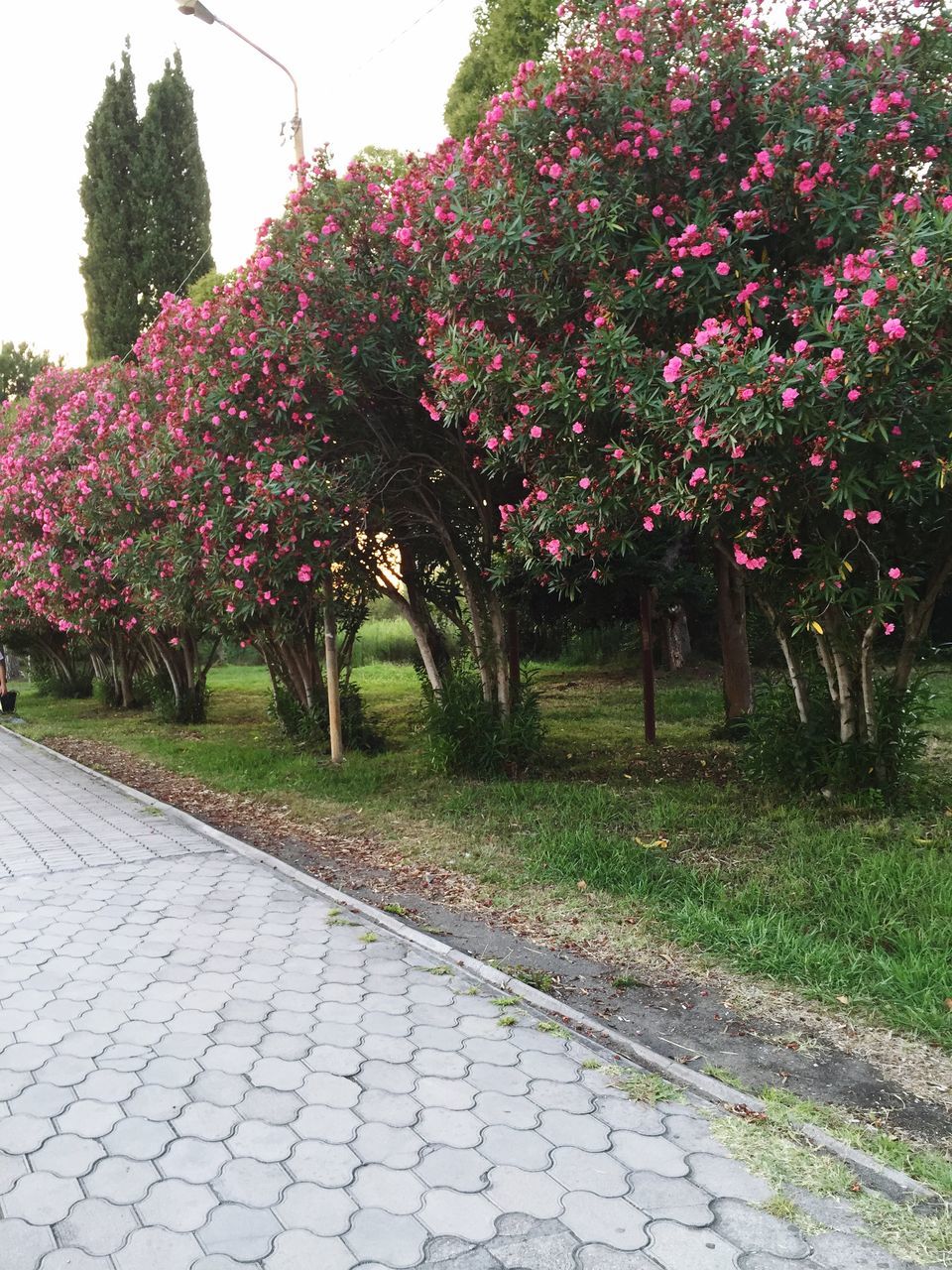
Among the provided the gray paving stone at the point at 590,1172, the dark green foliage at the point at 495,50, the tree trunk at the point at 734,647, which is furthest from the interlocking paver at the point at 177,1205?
the dark green foliage at the point at 495,50

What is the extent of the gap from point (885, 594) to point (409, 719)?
8858mm

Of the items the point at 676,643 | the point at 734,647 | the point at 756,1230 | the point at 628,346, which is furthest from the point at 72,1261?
the point at 676,643

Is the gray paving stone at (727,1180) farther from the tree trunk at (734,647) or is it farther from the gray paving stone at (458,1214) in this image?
the tree trunk at (734,647)

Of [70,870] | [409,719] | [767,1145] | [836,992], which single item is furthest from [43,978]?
[409,719]

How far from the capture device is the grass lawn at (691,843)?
4.20 metres

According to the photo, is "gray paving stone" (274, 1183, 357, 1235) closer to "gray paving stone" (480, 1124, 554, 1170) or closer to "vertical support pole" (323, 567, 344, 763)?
"gray paving stone" (480, 1124, 554, 1170)

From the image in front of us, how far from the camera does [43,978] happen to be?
425cm

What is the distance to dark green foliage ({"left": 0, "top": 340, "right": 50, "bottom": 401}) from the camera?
36.2 m

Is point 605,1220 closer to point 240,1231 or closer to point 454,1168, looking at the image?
point 454,1168

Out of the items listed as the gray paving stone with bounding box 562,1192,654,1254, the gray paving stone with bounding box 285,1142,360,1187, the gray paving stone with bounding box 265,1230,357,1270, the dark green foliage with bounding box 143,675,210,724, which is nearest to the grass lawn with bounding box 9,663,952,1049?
the gray paving stone with bounding box 562,1192,654,1254

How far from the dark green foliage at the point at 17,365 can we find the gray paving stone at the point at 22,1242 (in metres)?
38.3

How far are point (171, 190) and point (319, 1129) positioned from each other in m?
34.1

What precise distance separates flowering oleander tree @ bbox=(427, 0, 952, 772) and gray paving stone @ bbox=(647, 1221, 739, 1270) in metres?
3.15

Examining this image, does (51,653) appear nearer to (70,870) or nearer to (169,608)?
(169,608)
